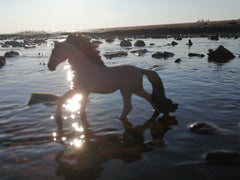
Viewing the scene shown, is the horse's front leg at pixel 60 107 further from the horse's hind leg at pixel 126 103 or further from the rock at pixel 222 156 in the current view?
the rock at pixel 222 156

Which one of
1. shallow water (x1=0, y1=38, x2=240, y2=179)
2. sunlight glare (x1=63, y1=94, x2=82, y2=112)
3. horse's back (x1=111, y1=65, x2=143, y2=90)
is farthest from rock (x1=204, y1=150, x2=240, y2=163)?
sunlight glare (x1=63, y1=94, x2=82, y2=112)

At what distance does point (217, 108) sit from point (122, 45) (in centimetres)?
2977

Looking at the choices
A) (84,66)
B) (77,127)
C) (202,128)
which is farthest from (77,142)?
(202,128)

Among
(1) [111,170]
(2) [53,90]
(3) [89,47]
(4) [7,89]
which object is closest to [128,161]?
(1) [111,170]

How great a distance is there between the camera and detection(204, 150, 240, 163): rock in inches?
167

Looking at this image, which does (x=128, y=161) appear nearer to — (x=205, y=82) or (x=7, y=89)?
(x=205, y=82)

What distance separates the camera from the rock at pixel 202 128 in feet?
18.1

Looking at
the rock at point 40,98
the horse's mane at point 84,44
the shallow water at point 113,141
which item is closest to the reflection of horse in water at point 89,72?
the horse's mane at point 84,44

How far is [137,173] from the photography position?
400cm

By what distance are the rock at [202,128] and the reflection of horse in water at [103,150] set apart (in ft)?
2.03

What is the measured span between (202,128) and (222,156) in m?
1.31

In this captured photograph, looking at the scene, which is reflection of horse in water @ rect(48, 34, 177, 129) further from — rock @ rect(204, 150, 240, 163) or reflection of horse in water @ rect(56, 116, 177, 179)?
rock @ rect(204, 150, 240, 163)

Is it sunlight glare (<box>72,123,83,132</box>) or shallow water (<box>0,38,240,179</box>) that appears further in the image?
sunlight glare (<box>72,123,83,132</box>)

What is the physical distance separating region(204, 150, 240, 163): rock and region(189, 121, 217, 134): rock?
110cm
